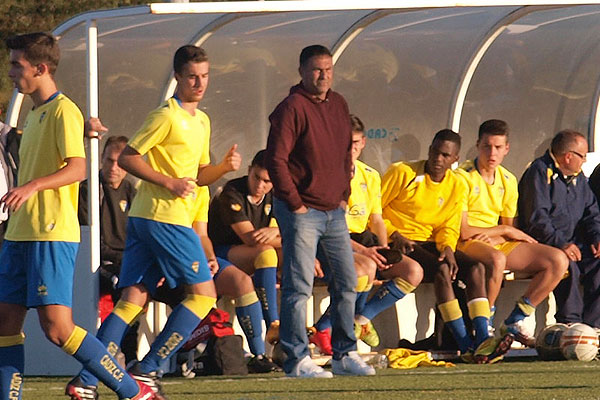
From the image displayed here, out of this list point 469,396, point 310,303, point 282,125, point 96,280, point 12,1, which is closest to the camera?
point 469,396

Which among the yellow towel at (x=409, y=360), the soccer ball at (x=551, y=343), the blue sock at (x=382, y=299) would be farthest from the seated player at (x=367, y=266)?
the soccer ball at (x=551, y=343)

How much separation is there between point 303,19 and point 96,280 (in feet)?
13.8

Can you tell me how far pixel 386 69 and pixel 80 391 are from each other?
6684 mm

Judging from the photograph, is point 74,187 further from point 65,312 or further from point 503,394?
point 503,394

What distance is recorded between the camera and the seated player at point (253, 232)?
402 inches

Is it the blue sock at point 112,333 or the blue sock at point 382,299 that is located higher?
the blue sock at point 112,333

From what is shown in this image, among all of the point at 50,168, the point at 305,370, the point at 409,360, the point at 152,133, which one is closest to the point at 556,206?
the point at 409,360

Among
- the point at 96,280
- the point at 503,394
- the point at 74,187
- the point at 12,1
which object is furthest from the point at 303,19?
the point at 12,1

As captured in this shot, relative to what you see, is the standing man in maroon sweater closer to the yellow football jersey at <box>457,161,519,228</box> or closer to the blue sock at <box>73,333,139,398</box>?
the blue sock at <box>73,333,139,398</box>

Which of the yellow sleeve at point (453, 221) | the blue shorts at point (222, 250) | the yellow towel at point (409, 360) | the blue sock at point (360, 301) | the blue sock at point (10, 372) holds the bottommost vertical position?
the yellow towel at point (409, 360)

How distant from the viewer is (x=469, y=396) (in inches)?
306

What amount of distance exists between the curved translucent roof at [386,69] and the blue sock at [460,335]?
2524 millimetres

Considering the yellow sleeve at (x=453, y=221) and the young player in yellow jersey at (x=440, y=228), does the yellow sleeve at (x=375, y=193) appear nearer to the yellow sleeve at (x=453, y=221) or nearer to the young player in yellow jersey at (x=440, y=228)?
the young player in yellow jersey at (x=440, y=228)

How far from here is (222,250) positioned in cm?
1039
